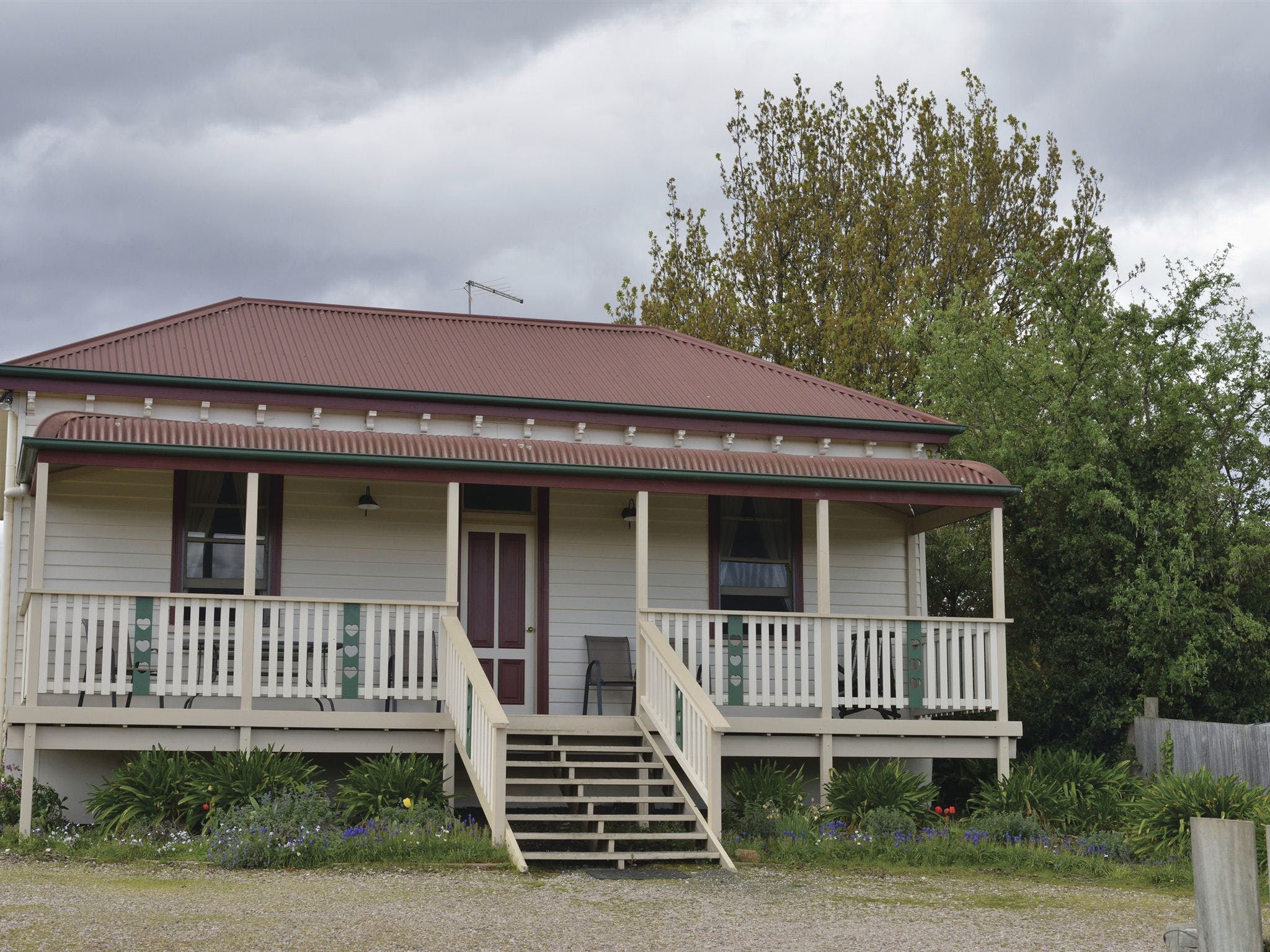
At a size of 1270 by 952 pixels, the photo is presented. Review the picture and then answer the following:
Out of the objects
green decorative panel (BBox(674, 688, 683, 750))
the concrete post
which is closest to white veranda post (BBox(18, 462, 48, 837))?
green decorative panel (BBox(674, 688, 683, 750))

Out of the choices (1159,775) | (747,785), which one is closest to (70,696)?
(747,785)

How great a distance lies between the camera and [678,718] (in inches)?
504

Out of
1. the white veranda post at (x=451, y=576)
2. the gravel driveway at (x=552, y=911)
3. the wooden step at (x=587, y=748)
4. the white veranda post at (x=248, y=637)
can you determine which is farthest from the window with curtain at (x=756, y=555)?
the white veranda post at (x=248, y=637)

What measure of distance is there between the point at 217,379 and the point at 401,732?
417 cm

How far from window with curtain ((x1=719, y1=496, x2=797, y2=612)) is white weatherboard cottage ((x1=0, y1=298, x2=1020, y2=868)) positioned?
0.11 feet

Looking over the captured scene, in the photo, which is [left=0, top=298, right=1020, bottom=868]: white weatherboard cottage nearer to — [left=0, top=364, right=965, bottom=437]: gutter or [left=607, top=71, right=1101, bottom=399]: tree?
[left=0, top=364, right=965, bottom=437]: gutter

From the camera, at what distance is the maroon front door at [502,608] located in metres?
15.1

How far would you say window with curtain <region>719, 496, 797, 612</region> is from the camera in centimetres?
1591

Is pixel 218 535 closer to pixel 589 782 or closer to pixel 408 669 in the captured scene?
pixel 408 669

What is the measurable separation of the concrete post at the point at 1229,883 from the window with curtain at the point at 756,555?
9.36m

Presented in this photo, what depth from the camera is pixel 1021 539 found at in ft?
60.3

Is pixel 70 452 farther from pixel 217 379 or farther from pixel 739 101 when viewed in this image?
pixel 739 101

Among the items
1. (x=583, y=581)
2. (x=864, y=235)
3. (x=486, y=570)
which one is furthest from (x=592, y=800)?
(x=864, y=235)

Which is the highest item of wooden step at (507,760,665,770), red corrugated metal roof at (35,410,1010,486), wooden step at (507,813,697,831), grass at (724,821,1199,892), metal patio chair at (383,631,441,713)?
red corrugated metal roof at (35,410,1010,486)
